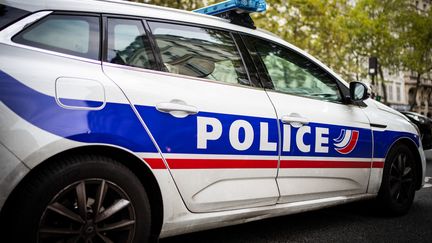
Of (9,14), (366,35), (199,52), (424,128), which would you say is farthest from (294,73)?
(366,35)

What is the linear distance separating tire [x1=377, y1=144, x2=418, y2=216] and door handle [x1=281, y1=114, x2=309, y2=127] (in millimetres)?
1273

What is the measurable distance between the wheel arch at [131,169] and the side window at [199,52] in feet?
2.01

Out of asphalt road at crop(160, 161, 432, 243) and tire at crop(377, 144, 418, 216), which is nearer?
asphalt road at crop(160, 161, 432, 243)

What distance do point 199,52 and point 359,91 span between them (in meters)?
1.59

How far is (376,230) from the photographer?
10.6ft

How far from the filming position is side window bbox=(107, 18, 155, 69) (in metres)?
2.18

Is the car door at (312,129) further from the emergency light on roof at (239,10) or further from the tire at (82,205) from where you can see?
the tire at (82,205)

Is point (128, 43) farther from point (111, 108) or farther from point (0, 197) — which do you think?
point (0, 197)

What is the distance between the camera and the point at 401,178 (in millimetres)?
3764

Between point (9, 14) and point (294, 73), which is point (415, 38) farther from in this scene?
point (9, 14)

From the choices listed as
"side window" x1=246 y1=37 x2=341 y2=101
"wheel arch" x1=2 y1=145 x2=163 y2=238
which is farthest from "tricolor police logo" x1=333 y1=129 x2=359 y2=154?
"wheel arch" x1=2 y1=145 x2=163 y2=238

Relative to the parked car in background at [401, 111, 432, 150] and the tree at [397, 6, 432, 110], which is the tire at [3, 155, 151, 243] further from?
the tree at [397, 6, 432, 110]

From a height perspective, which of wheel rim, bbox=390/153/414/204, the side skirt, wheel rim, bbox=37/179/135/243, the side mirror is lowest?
wheel rim, bbox=390/153/414/204

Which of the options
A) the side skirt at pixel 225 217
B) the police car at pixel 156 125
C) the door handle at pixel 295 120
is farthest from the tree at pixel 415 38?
the side skirt at pixel 225 217
